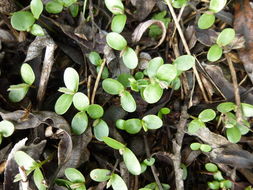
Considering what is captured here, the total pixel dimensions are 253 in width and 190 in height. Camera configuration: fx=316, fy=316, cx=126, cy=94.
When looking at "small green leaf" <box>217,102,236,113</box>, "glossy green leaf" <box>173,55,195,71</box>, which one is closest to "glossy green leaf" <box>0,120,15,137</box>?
"glossy green leaf" <box>173,55,195,71</box>

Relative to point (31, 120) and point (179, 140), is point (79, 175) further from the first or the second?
point (179, 140)

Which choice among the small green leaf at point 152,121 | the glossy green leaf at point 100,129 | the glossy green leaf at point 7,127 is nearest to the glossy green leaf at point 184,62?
the small green leaf at point 152,121

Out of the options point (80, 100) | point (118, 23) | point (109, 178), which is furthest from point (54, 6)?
point (109, 178)

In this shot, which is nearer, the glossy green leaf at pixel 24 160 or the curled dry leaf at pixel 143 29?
the glossy green leaf at pixel 24 160

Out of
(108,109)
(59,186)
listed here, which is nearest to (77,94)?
(108,109)

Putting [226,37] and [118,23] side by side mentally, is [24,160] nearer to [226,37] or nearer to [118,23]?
[118,23]

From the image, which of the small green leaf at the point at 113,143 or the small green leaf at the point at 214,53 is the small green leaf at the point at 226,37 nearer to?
the small green leaf at the point at 214,53
